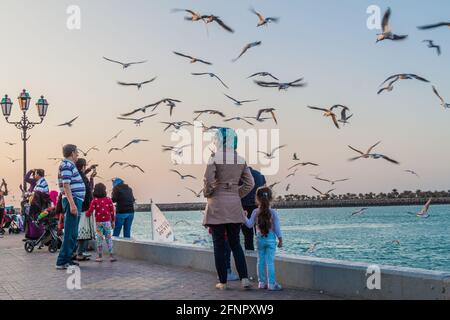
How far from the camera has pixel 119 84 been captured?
11.6m

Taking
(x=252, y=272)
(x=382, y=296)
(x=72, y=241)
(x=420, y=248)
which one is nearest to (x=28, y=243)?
(x=72, y=241)

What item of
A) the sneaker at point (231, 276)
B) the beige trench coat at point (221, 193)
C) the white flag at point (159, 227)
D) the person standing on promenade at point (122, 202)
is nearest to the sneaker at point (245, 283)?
the beige trench coat at point (221, 193)

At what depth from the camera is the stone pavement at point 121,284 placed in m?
7.88

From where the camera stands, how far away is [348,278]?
7.49m

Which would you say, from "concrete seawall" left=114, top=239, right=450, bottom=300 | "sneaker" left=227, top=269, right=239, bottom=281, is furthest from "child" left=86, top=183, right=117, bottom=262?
"sneaker" left=227, top=269, right=239, bottom=281

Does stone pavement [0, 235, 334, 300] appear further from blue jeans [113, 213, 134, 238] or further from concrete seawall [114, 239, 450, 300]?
blue jeans [113, 213, 134, 238]

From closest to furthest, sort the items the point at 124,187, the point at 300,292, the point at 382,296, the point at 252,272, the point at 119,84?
the point at 382,296, the point at 300,292, the point at 252,272, the point at 119,84, the point at 124,187

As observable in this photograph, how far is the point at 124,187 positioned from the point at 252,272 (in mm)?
6052

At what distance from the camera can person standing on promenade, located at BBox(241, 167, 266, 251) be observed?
32.3ft

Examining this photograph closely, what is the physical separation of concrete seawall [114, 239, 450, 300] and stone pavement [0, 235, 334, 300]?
7.7 inches

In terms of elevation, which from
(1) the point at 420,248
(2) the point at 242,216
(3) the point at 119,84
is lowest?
(1) the point at 420,248

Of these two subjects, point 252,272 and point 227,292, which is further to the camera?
point 252,272

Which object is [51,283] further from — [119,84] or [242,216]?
[119,84]
